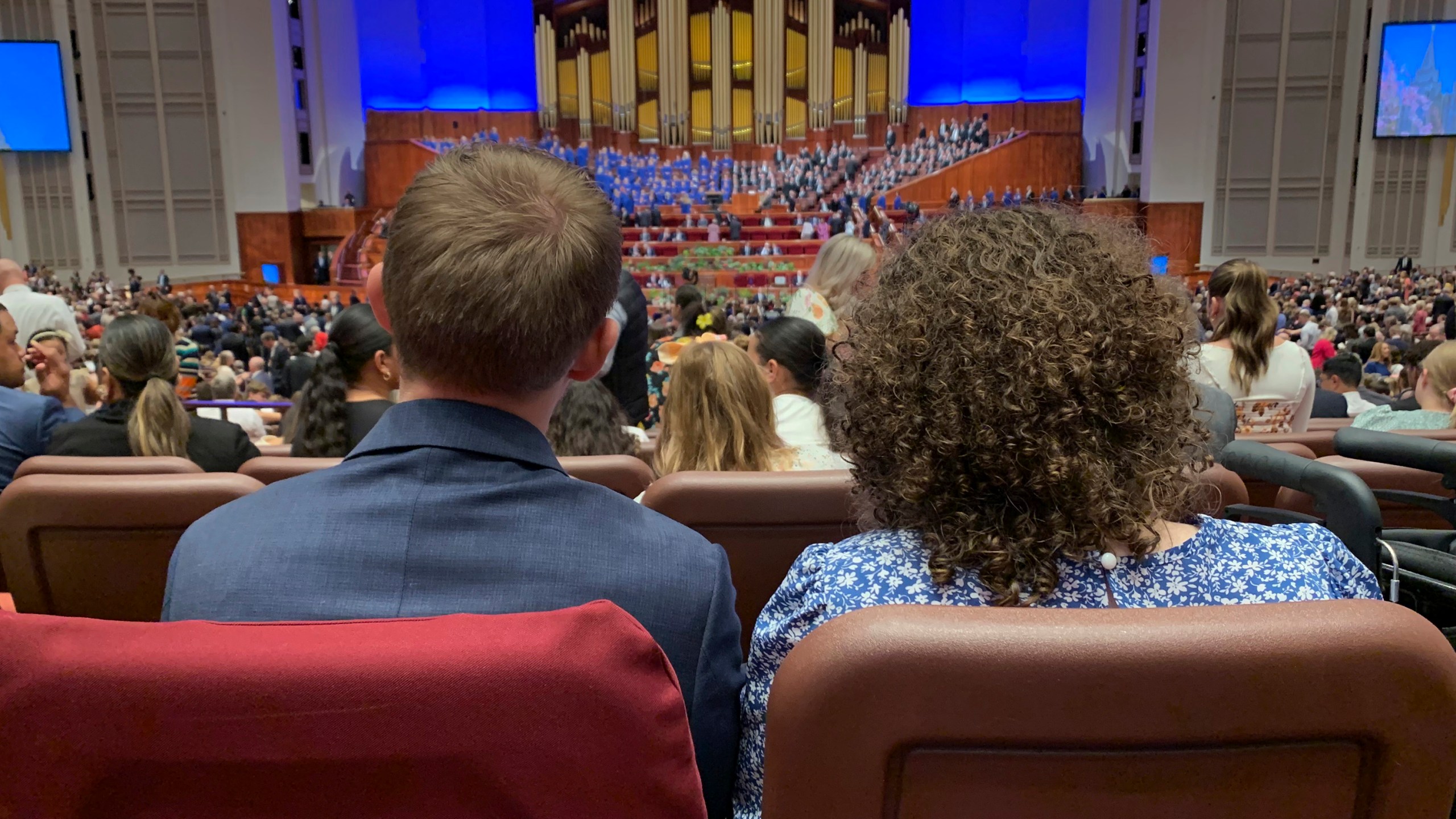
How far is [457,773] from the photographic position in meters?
0.50

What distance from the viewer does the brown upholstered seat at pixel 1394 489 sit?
56.8 inches

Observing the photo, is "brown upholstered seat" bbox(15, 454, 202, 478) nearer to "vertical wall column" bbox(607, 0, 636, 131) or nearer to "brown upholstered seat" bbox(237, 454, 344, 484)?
"brown upholstered seat" bbox(237, 454, 344, 484)

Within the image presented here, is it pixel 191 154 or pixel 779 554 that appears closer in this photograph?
pixel 779 554

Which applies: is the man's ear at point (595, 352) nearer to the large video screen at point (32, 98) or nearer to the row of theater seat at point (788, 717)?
the row of theater seat at point (788, 717)

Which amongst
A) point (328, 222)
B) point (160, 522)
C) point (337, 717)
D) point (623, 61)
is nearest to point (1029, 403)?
point (337, 717)

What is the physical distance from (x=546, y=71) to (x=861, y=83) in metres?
5.38

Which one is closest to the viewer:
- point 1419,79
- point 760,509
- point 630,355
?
point 760,509

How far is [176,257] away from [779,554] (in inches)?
585

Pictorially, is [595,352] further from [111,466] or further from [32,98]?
[32,98]

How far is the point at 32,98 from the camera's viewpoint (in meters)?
12.9

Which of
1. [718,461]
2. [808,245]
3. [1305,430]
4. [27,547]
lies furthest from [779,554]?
[808,245]

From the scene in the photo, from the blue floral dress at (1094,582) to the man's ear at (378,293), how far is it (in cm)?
41

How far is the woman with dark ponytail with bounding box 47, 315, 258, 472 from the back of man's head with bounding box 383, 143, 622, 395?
171 cm

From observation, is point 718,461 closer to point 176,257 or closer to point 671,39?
point 176,257
